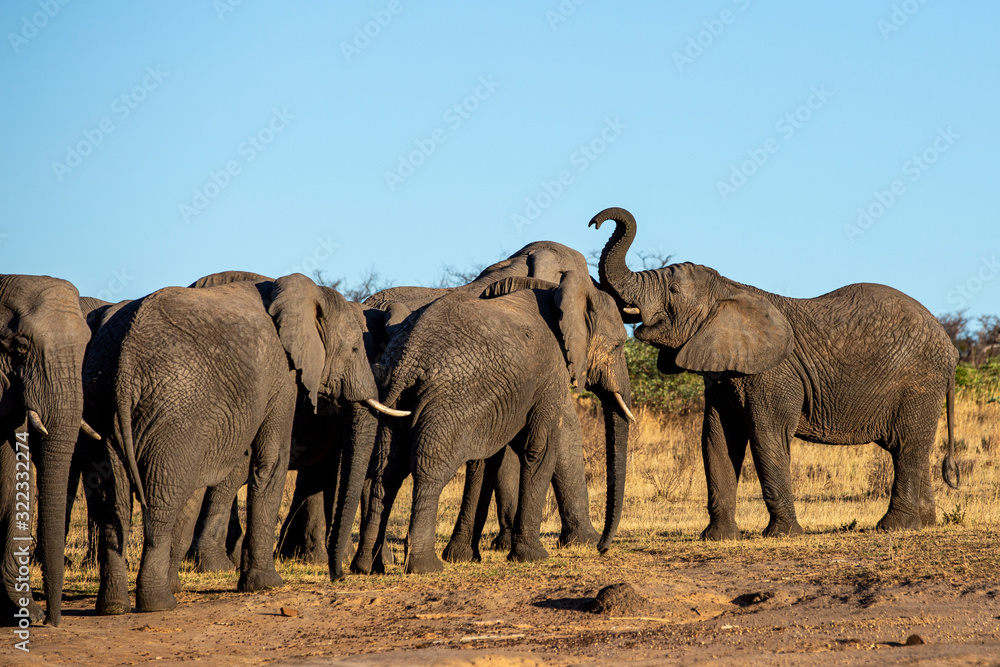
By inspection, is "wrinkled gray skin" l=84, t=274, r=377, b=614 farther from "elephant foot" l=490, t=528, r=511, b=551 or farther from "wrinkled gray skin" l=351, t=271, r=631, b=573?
"elephant foot" l=490, t=528, r=511, b=551

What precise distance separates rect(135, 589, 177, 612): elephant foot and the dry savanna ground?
0.07 meters

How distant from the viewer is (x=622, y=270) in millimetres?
11156

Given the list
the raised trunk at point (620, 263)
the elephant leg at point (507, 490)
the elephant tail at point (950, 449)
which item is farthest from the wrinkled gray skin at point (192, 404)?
the elephant tail at point (950, 449)

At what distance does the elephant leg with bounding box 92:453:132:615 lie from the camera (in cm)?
718

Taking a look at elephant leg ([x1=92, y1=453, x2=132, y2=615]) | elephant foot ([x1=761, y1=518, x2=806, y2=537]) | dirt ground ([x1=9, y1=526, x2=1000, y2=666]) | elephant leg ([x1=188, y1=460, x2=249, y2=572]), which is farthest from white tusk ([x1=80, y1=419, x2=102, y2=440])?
elephant foot ([x1=761, y1=518, x2=806, y2=537])

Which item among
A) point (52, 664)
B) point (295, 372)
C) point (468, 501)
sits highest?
point (295, 372)

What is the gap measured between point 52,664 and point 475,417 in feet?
12.4

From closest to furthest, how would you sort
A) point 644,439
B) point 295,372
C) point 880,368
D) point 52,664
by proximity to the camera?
1. point 52,664
2. point 295,372
3. point 880,368
4. point 644,439

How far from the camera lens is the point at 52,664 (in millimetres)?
5969

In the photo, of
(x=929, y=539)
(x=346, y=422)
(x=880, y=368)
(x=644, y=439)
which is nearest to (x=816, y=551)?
(x=929, y=539)

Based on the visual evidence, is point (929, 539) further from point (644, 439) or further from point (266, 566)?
point (644, 439)

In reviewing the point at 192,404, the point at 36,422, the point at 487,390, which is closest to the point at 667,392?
the point at 487,390

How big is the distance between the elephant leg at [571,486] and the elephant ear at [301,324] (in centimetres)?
295

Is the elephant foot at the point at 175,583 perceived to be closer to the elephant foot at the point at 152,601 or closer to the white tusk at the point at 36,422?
the elephant foot at the point at 152,601
